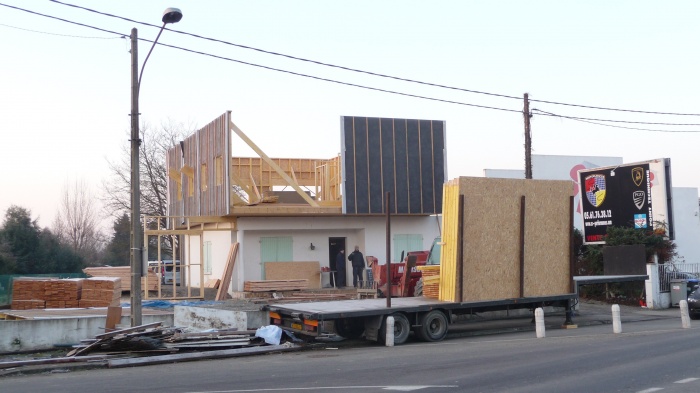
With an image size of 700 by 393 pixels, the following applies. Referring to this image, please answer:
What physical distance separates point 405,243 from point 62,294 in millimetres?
14964

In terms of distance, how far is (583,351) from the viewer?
14820 millimetres

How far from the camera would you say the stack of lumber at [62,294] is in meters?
24.3

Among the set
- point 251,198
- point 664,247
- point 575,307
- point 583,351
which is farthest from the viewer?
point 251,198

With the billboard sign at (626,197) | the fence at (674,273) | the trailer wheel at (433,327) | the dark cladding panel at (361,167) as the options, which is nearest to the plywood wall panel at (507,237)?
the trailer wheel at (433,327)

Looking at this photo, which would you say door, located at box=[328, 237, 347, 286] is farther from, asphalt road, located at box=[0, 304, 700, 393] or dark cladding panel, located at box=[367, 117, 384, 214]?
asphalt road, located at box=[0, 304, 700, 393]

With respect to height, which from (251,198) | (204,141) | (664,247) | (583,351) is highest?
(204,141)

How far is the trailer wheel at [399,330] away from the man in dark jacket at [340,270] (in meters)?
14.0

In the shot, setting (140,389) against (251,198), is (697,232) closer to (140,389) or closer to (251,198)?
(251,198)

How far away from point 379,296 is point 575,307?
6.13 metres

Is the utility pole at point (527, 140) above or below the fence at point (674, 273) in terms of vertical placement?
above

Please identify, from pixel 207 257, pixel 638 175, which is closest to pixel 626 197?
pixel 638 175

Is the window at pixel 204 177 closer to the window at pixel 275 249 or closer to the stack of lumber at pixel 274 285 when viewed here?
the window at pixel 275 249

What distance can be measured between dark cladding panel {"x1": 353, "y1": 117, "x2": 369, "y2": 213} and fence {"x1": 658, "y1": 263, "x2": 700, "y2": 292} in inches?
468

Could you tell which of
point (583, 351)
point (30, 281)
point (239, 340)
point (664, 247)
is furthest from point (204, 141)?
point (583, 351)
